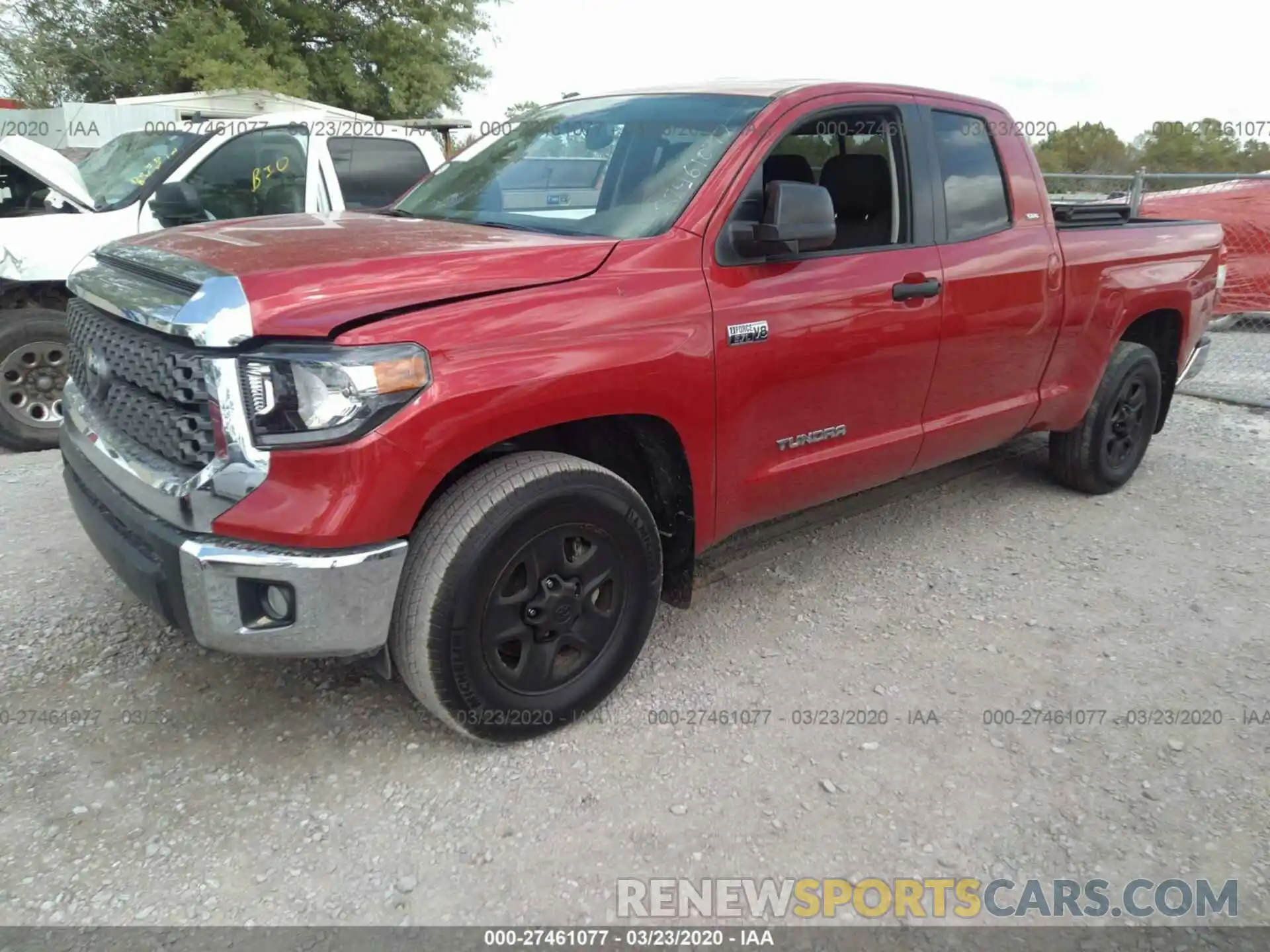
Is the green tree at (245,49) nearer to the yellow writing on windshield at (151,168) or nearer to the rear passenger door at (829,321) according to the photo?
the yellow writing on windshield at (151,168)

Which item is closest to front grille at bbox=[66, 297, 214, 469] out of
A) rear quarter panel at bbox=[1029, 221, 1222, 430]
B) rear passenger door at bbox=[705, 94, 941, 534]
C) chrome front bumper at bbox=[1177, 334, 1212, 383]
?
rear passenger door at bbox=[705, 94, 941, 534]

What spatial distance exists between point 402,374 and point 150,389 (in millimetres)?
739

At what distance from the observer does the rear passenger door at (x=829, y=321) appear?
9.84 feet

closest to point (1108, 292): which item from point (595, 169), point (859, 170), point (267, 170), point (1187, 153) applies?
point (859, 170)

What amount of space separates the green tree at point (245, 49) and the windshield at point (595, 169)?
18.1 meters

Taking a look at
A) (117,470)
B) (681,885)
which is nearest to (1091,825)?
(681,885)

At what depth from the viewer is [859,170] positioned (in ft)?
12.2

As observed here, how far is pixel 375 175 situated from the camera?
6.63m

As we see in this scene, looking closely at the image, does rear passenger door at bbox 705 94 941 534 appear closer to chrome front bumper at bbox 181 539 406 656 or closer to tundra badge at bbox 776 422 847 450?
tundra badge at bbox 776 422 847 450

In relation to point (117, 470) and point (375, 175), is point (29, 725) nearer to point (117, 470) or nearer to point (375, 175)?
point (117, 470)

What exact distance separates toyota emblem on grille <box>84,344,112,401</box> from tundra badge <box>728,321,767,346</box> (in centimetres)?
182

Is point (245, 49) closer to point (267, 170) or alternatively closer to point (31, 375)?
point (267, 170)

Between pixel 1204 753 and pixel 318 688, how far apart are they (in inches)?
110

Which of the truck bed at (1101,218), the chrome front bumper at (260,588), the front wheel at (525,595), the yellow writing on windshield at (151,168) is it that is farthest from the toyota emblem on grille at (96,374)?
the truck bed at (1101,218)
